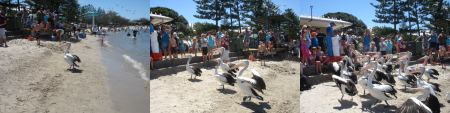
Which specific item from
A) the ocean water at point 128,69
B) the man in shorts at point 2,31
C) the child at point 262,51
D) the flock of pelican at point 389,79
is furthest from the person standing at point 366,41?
the man in shorts at point 2,31

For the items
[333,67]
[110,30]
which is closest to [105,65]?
[110,30]

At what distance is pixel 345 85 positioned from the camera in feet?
14.3

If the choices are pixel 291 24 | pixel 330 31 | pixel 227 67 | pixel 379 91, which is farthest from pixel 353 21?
pixel 227 67

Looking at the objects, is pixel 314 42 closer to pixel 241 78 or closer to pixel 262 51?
pixel 262 51

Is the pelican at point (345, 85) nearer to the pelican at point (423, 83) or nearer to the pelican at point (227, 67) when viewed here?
the pelican at point (423, 83)

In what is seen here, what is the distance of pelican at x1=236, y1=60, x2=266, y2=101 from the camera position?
4027 mm

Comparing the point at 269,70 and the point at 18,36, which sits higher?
the point at 18,36

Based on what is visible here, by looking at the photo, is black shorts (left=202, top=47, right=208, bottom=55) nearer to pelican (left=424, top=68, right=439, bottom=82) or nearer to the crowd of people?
the crowd of people

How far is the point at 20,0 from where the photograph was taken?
12.2 ft

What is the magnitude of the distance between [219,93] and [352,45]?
1.40 m

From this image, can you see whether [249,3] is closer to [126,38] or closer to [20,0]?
[126,38]

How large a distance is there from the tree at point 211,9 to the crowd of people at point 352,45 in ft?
2.73

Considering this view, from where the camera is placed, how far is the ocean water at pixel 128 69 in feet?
12.1

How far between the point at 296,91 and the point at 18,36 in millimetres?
2250
